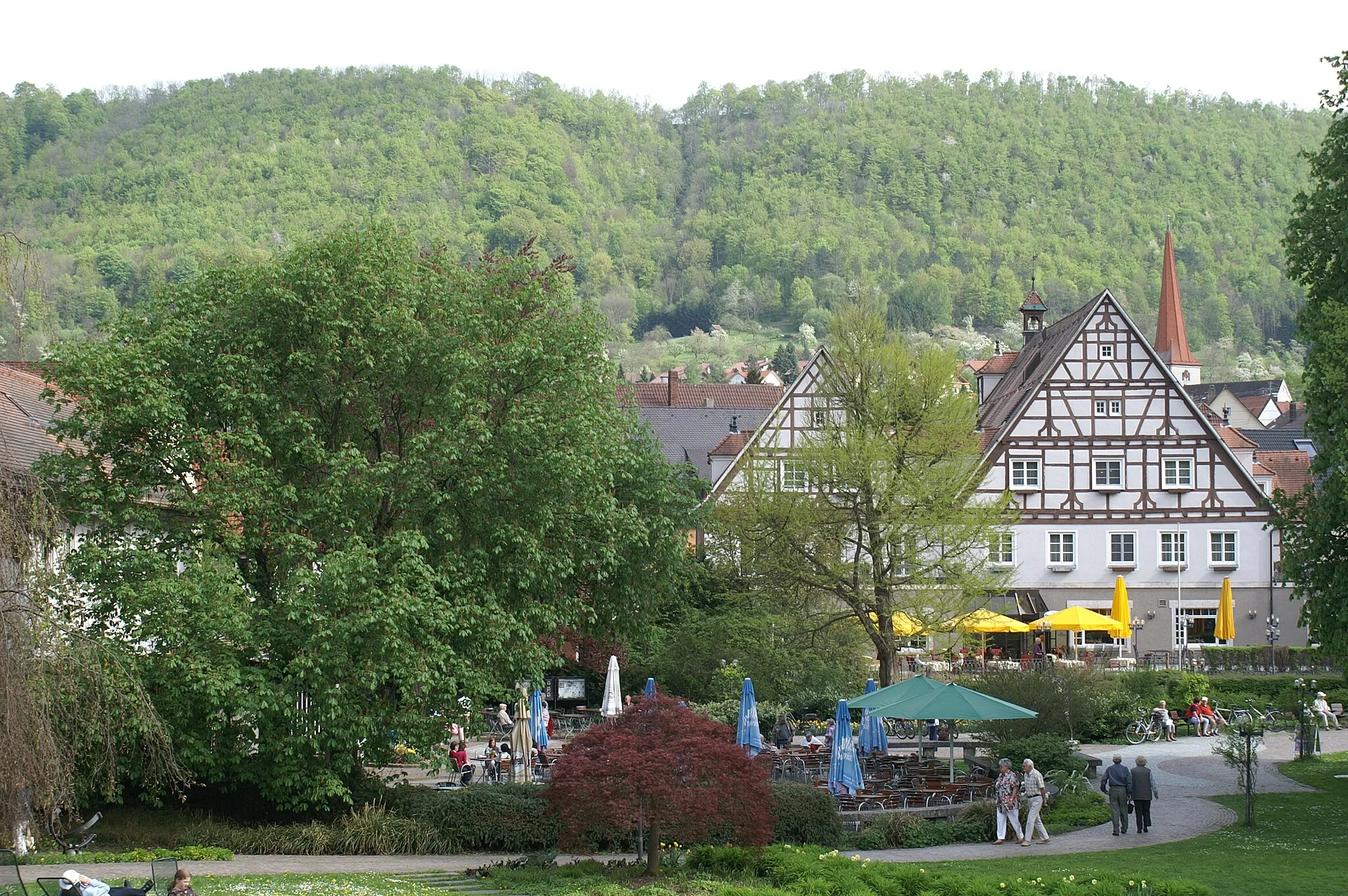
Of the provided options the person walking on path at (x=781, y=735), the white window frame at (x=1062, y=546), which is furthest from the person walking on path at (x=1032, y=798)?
the white window frame at (x=1062, y=546)

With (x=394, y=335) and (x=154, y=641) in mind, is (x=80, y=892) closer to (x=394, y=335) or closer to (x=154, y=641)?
(x=154, y=641)

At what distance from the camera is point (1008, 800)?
25.0 metres

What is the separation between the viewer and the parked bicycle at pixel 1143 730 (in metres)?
38.9

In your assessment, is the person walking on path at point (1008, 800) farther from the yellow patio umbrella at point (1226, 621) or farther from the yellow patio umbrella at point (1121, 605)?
the yellow patio umbrella at point (1226, 621)

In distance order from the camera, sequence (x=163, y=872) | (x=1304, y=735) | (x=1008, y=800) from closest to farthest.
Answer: (x=163, y=872)
(x=1008, y=800)
(x=1304, y=735)

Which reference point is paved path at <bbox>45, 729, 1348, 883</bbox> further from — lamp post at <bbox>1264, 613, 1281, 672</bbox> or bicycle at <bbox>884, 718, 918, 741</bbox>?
lamp post at <bbox>1264, 613, 1281, 672</bbox>

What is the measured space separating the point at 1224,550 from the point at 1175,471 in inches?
133

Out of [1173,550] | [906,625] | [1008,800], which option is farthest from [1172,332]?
[1008,800]

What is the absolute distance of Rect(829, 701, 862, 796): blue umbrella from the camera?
90.2 ft

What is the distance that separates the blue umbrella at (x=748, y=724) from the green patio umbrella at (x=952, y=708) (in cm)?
311

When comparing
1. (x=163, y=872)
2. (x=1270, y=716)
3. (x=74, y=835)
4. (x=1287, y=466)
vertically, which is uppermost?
(x=1287, y=466)

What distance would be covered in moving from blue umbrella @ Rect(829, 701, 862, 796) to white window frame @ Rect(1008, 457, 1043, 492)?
104 ft

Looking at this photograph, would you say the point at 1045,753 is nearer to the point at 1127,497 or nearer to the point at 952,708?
the point at 952,708

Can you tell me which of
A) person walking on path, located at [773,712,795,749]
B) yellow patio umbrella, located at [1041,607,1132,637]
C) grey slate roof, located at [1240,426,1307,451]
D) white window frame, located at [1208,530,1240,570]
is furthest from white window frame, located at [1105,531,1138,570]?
grey slate roof, located at [1240,426,1307,451]
